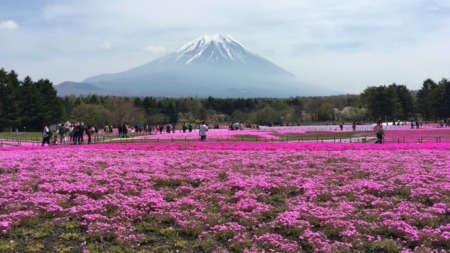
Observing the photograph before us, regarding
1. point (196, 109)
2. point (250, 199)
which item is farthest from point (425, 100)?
point (250, 199)

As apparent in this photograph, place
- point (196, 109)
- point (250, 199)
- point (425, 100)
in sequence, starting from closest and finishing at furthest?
point (250, 199) → point (425, 100) → point (196, 109)

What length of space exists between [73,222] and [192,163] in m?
9.28

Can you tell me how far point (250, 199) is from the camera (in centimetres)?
1302

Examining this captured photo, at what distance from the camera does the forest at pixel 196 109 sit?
91.1 m

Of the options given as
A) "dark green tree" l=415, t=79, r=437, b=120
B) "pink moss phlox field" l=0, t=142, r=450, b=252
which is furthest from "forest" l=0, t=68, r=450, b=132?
"pink moss phlox field" l=0, t=142, r=450, b=252

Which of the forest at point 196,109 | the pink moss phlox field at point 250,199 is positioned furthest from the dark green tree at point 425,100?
the pink moss phlox field at point 250,199

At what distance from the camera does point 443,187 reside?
1420 cm

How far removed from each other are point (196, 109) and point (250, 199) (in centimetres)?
14111

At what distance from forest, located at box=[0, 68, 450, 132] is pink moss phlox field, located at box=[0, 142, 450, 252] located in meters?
76.9

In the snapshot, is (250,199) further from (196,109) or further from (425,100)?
(196,109)

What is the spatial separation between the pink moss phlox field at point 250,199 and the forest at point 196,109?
76.9 m

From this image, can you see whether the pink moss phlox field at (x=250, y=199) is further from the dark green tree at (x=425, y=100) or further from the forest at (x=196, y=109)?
the dark green tree at (x=425, y=100)

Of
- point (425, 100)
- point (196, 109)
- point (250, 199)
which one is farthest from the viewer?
point (196, 109)

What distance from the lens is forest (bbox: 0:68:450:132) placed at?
91125mm
